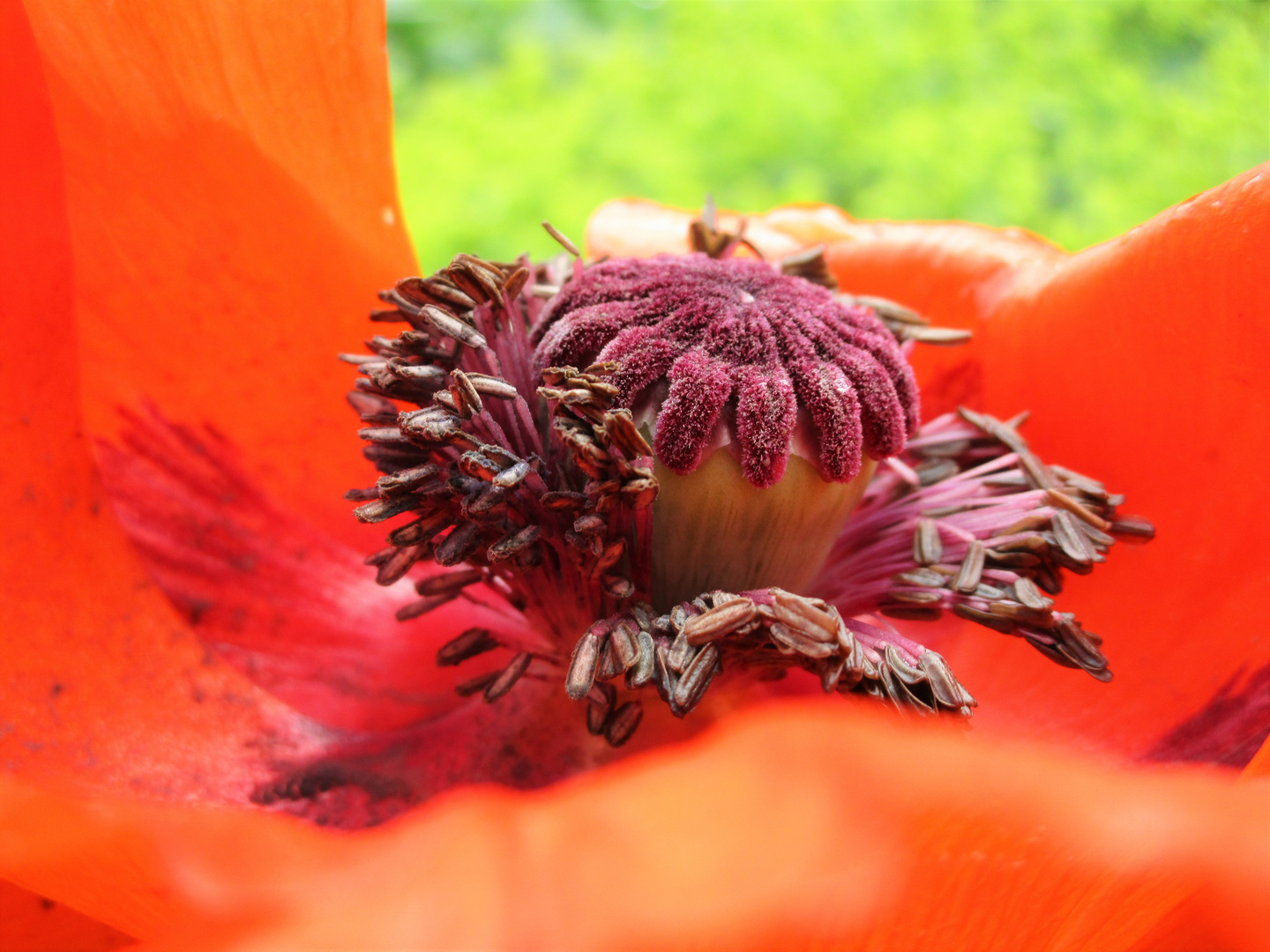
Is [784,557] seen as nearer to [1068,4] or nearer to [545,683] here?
[545,683]

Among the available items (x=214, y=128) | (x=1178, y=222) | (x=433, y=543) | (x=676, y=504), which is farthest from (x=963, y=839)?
(x=214, y=128)

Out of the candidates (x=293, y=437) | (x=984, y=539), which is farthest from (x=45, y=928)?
(x=984, y=539)

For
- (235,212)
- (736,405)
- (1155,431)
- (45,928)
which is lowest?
(45,928)

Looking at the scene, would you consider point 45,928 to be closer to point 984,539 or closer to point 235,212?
point 235,212

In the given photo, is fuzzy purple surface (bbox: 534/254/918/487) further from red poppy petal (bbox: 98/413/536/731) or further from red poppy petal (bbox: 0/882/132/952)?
red poppy petal (bbox: 0/882/132/952)

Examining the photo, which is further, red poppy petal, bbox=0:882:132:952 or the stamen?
the stamen

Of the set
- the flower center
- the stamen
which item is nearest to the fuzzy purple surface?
the flower center
